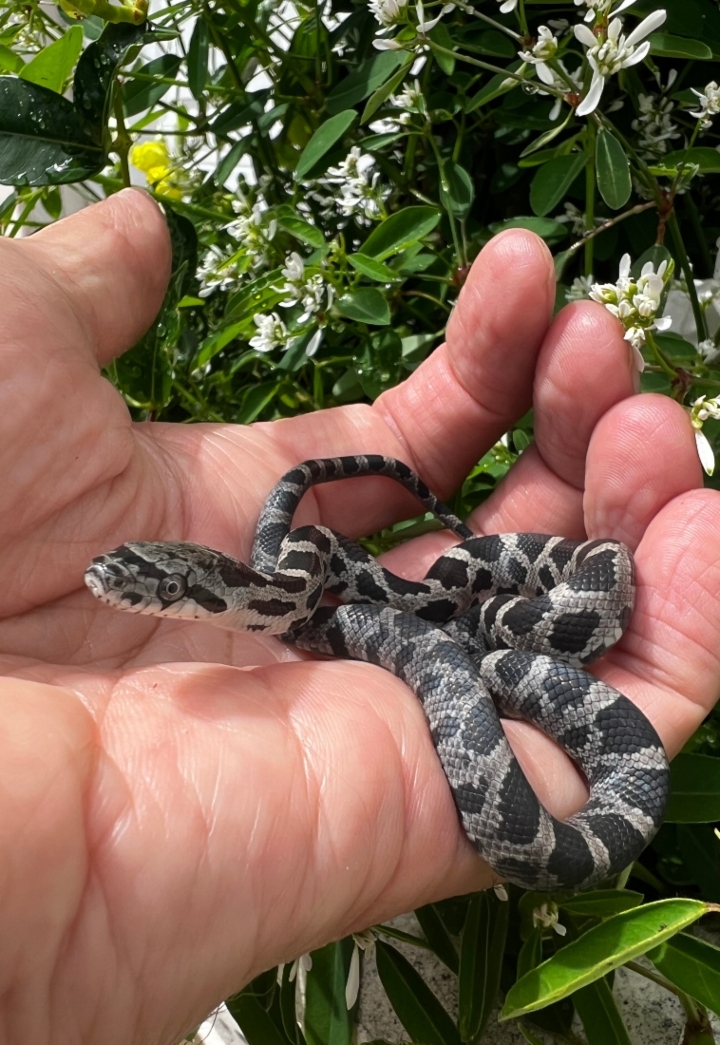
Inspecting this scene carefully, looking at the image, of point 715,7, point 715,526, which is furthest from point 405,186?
point 715,526

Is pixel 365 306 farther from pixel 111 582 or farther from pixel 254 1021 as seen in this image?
pixel 254 1021

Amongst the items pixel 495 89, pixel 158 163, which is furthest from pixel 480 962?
pixel 158 163

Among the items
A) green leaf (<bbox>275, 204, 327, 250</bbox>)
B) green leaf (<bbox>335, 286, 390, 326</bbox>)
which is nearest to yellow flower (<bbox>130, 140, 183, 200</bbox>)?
green leaf (<bbox>275, 204, 327, 250</bbox>)

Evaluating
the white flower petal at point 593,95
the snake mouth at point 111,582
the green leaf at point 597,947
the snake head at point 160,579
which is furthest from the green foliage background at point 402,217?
the snake mouth at point 111,582

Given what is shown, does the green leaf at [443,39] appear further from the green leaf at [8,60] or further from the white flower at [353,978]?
the white flower at [353,978]

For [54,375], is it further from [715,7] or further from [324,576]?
[715,7]

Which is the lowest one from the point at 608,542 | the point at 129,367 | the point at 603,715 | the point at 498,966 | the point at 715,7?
the point at 498,966

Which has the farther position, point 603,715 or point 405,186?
point 405,186
